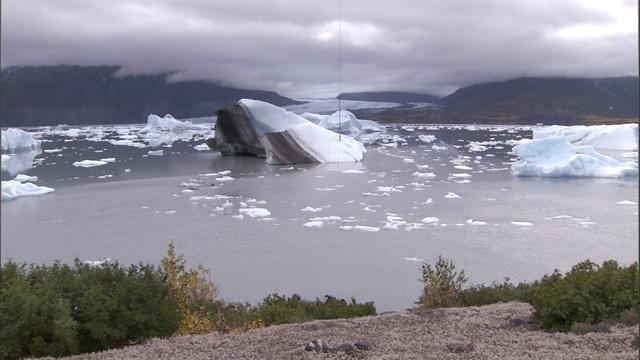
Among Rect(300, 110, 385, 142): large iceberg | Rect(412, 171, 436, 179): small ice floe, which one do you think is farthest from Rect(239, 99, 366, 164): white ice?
Rect(300, 110, 385, 142): large iceberg

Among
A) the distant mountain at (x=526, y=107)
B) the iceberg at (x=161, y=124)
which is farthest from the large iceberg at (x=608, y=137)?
the iceberg at (x=161, y=124)

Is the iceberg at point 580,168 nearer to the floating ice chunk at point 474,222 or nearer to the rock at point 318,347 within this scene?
the floating ice chunk at point 474,222

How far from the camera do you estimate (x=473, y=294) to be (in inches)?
258

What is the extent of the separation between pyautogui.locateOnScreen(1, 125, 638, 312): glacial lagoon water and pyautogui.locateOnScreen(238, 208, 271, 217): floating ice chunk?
0.08 ft

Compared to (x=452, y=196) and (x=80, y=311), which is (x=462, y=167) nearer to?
(x=452, y=196)

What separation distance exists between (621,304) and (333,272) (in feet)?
15.0

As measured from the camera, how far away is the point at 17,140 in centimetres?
3341

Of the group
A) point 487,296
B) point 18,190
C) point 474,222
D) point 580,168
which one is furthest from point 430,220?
point 18,190

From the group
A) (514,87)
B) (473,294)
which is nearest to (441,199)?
(473,294)

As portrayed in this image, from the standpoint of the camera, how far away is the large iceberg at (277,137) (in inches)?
998

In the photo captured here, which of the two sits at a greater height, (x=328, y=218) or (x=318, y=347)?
(x=318, y=347)

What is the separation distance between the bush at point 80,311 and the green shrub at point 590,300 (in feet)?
9.60

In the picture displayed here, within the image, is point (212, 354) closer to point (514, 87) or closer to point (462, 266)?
point (462, 266)

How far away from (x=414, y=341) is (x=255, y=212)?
8.96m
